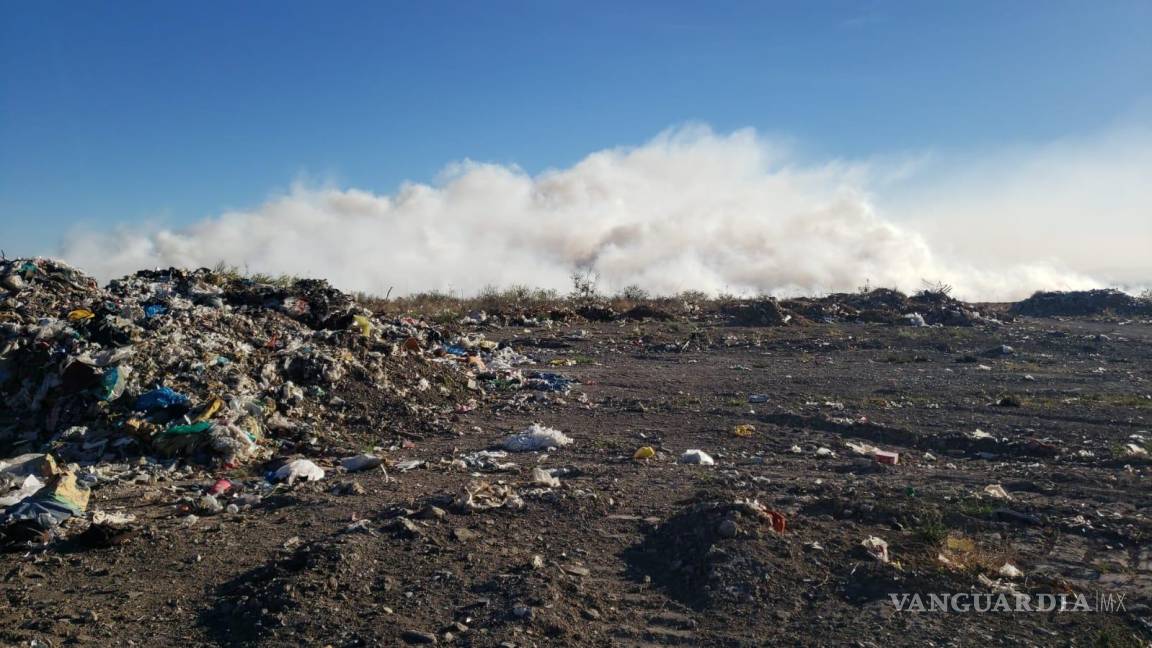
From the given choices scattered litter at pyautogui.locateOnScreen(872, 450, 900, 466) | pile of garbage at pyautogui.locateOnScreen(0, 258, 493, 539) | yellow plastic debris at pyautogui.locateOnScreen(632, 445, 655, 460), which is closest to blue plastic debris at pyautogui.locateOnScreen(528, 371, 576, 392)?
pile of garbage at pyautogui.locateOnScreen(0, 258, 493, 539)

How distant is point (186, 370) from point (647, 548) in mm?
4484

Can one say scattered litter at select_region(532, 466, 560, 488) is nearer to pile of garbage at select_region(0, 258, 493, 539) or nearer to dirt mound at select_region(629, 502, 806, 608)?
Result: dirt mound at select_region(629, 502, 806, 608)

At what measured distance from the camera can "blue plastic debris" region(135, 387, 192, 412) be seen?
562 centimetres

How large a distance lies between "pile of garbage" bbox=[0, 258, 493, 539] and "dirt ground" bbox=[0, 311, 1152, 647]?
36 centimetres

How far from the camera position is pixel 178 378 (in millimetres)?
6027

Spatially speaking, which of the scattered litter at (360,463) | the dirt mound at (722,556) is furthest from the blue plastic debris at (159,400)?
the dirt mound at (722,556)

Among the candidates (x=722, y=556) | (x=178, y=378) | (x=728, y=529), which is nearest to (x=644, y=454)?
(x=728, y=529)

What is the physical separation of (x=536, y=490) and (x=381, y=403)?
2816 millimetres

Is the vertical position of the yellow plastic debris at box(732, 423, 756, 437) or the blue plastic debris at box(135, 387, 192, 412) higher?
the yellow plastic debris at box(732, 423, 756, 437)

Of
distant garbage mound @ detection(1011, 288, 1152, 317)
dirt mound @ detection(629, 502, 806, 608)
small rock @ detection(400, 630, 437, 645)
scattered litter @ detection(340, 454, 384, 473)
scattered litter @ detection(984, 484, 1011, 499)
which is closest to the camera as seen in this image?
small rock @ detection(400, 630, 437, 645)

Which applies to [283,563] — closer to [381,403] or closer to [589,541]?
[589,541]

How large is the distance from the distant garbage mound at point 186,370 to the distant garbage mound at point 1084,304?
55.9ft

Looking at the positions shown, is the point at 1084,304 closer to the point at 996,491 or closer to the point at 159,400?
the point at 996,491

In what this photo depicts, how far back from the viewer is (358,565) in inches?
128
